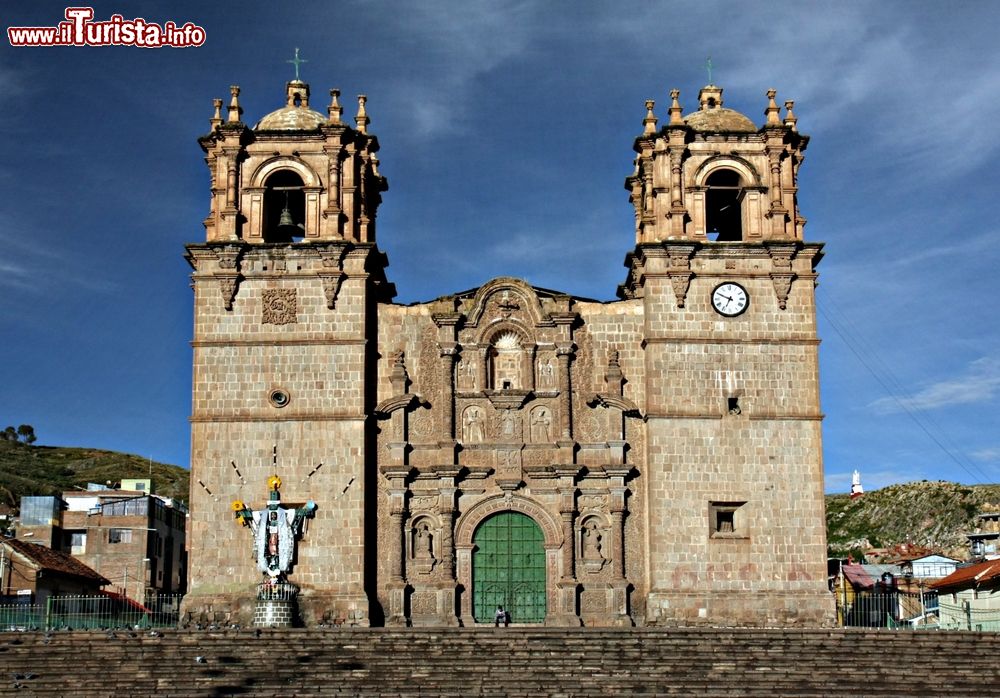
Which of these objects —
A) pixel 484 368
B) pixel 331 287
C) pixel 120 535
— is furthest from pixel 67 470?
pixel 484 368

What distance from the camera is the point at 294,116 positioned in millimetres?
38344

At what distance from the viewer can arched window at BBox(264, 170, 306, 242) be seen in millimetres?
37688

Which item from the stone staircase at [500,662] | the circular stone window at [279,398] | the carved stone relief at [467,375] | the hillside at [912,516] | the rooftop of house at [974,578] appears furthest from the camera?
the hillside at [912,516]

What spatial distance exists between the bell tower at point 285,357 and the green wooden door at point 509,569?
10.5 feet

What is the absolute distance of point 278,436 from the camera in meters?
35.3

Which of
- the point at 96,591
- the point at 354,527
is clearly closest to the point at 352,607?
the point at 354,527

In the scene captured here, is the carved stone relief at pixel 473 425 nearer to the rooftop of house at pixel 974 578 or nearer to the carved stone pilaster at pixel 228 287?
the carved stone pilaster at pixel 228 287

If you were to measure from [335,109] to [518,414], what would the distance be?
35.2 feet

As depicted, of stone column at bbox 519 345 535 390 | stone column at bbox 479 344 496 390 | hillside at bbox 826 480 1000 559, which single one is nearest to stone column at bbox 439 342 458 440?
stone column at bbox 479 344 496 390

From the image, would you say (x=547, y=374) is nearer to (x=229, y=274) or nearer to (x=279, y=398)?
(x=279, y=398)

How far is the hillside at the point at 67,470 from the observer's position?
89.1 m

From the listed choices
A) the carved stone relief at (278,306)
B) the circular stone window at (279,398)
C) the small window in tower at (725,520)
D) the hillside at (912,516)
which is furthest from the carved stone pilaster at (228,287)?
the hillside at (912,516)

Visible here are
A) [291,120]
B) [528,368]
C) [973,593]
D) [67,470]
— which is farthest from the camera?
[67,470]

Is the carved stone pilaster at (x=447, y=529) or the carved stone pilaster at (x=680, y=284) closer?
the carved stone pilaster at (x=447, y=529)
